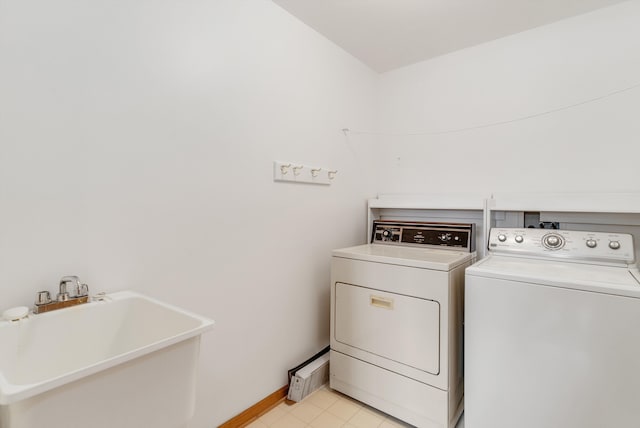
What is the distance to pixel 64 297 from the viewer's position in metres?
0.96

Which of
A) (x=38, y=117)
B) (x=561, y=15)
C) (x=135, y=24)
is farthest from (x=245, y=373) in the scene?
(x=561, y=15)

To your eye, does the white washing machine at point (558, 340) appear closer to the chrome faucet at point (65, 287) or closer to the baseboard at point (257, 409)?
the baseboard at point (257, 409)

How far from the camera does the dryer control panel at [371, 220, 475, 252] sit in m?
1.97

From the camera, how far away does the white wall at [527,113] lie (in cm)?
174

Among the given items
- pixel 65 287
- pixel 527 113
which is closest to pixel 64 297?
pixel 65 287

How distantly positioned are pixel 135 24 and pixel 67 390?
124 cm

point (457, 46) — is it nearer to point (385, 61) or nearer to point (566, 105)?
point (385, 61)

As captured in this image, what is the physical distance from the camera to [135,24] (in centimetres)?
118

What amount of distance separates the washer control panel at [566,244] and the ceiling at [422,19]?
129cm

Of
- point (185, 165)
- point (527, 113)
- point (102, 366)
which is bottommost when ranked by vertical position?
point (102, 366)

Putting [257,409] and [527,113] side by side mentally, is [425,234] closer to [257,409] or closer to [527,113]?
[527,113]

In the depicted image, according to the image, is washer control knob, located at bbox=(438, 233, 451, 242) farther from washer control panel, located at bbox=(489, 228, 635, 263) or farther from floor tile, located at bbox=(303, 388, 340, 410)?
floor tile, located at bbox=(303, 388, 340, 410)

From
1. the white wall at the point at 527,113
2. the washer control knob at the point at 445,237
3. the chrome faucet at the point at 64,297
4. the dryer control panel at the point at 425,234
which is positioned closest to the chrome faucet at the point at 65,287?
the chrome faucet at the point at 64,297

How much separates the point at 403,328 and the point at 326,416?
65cm
